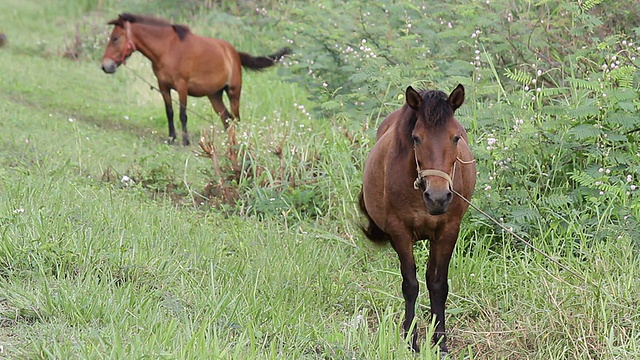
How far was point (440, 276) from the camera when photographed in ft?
18.3

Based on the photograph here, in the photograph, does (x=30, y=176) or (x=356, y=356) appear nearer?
(x=356, y=356)

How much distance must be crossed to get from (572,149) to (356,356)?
3.07m

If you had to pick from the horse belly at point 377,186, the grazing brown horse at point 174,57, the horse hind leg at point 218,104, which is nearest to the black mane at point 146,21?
the grazing brown horse at point 174,57

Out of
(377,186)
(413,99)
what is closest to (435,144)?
(413,99)

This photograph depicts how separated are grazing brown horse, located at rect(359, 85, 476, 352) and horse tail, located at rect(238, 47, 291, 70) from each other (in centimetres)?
696

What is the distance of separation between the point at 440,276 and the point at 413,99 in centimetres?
120

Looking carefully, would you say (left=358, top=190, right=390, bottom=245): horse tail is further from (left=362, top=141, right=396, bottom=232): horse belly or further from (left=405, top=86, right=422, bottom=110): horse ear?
(left=405, top=86, right=422, bottom=110): horse ear

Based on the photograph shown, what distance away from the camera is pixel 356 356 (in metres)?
4.89

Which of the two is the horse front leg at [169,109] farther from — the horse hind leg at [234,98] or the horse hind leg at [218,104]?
the horse hind leg at [234,98]

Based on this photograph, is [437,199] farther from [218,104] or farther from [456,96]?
[218,104]

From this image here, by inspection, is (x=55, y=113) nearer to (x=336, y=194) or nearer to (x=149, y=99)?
(x=149, y=99)

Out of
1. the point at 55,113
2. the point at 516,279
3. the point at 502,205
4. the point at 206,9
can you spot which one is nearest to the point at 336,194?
the point at 502,205

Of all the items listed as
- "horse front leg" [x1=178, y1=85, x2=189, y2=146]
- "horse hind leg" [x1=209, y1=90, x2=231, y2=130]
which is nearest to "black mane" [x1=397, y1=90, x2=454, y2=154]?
"horse front leg" [x1=178, y1=85, x2=189, y2=146]

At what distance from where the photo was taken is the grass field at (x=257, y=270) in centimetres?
484
